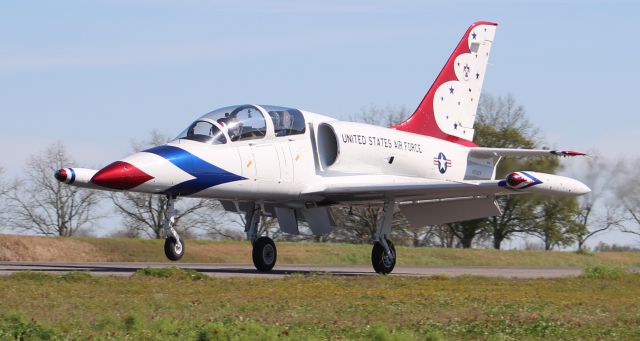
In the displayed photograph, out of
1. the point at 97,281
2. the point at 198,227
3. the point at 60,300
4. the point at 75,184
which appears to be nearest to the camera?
the point at 60,300

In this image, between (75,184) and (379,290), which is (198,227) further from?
(379,290)

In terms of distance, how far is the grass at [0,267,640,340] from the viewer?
11.3 meters

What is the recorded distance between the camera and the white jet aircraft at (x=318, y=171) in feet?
68.9

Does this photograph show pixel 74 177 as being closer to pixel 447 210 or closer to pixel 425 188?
pixel 425 188

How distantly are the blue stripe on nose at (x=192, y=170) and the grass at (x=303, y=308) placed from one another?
7.65 feet

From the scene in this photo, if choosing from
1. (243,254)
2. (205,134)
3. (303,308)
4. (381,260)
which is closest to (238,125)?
(205,134)

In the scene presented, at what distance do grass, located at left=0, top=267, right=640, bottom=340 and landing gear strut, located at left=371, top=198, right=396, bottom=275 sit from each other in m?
3.79

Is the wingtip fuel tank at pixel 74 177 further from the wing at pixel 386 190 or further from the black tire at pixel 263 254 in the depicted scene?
the wing at pixel 386 190

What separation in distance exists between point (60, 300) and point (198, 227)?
4822 centimetres

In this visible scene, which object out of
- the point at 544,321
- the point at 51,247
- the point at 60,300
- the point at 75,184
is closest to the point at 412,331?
the point at 544,321

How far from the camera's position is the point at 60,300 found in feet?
47.0

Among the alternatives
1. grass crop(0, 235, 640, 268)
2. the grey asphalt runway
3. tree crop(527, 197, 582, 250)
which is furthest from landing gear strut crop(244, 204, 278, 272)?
tree crop(527, 197, 582, 250)

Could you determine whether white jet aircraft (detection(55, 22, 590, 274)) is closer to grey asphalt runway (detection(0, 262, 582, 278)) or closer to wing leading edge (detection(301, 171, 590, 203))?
wing leading edge (detection(301, 171, 590, 203))

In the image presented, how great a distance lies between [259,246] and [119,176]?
4.45 meters
